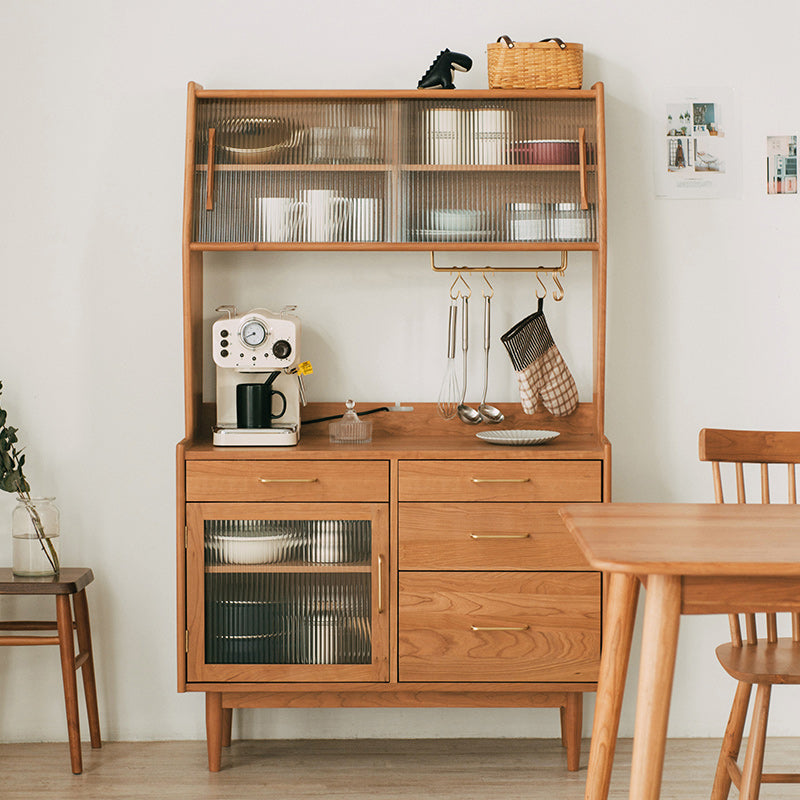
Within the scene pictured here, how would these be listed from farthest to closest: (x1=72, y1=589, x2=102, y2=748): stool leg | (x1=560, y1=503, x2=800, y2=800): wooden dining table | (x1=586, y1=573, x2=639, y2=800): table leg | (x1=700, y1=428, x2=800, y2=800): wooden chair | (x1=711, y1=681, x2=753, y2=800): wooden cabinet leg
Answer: (x1=72, y1=589, x2=102, y2=748): stool leg, (x1=711, y1=681, x2=753, y2=800): wooden cabinet leg, (x1=700, y1=428, x2=800, y2=800): wooden chair, (x1=586, y1=573, x2=639, y2=800): table leg, (x1=560, y1=503, x2=800, y2=800): wooden dining table

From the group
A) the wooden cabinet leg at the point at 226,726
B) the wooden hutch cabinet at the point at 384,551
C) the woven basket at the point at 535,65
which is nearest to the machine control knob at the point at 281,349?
the wooden hutch cabinet at the point at 384,551

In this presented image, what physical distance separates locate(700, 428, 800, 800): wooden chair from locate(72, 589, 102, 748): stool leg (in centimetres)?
185

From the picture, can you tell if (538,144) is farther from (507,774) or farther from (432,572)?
(507,774)

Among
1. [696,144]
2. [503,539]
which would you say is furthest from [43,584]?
[696,144]

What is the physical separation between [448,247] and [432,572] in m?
0.96

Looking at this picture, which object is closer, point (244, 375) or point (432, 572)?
point (432, 572)

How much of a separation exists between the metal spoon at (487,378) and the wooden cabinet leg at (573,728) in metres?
0.88

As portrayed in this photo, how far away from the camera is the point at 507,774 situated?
2811 mm

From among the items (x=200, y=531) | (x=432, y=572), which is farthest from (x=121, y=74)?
(x=432, y=572)

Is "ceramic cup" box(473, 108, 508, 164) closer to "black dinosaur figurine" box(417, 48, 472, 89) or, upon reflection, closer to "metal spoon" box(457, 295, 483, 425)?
"black dinosaur figurine" box(417, 48, 472, 89)

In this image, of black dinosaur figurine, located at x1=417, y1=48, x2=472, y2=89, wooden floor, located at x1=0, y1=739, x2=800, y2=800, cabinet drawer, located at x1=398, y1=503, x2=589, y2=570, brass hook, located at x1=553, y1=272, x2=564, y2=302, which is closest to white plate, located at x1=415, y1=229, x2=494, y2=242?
brass hook, located at x1=553, y1=272, x2=564, y2=302

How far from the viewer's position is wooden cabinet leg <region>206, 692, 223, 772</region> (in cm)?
278

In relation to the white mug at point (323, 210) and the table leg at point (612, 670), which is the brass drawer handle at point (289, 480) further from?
the table leg at point (612, 670)

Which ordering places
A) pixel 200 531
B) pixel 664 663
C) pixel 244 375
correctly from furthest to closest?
pixel 244 375
pixel 200 531
pixel 664 663
